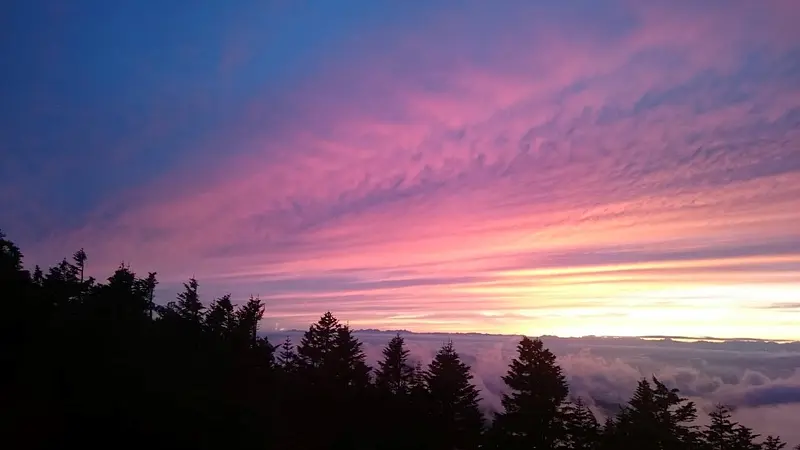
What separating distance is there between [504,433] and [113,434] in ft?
77.3

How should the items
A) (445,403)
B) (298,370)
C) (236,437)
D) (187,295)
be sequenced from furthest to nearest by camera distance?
(187,295)
(298,370)
(445,403)
(236,437)

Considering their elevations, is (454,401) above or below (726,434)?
above

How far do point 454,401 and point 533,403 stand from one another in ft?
18.3

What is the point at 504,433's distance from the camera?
34.7 meters

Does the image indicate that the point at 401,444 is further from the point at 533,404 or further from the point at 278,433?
the point at 278,433

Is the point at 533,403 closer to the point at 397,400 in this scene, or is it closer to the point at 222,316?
the point at 397,400

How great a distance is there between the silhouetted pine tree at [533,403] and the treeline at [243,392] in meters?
0.07

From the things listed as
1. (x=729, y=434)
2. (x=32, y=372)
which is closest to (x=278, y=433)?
(x=32, y=372)

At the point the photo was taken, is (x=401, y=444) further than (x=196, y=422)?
Yes

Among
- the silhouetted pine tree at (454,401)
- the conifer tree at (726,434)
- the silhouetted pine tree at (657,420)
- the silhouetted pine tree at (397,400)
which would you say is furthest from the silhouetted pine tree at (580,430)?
the conifer tree at (726,434)

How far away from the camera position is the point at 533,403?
3441cm

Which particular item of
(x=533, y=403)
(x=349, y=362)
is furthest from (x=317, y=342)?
(x=533, y=403)

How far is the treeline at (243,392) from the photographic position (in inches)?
682

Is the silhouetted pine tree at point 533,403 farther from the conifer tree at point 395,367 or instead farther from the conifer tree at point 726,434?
the conifer tree at point 726,434
